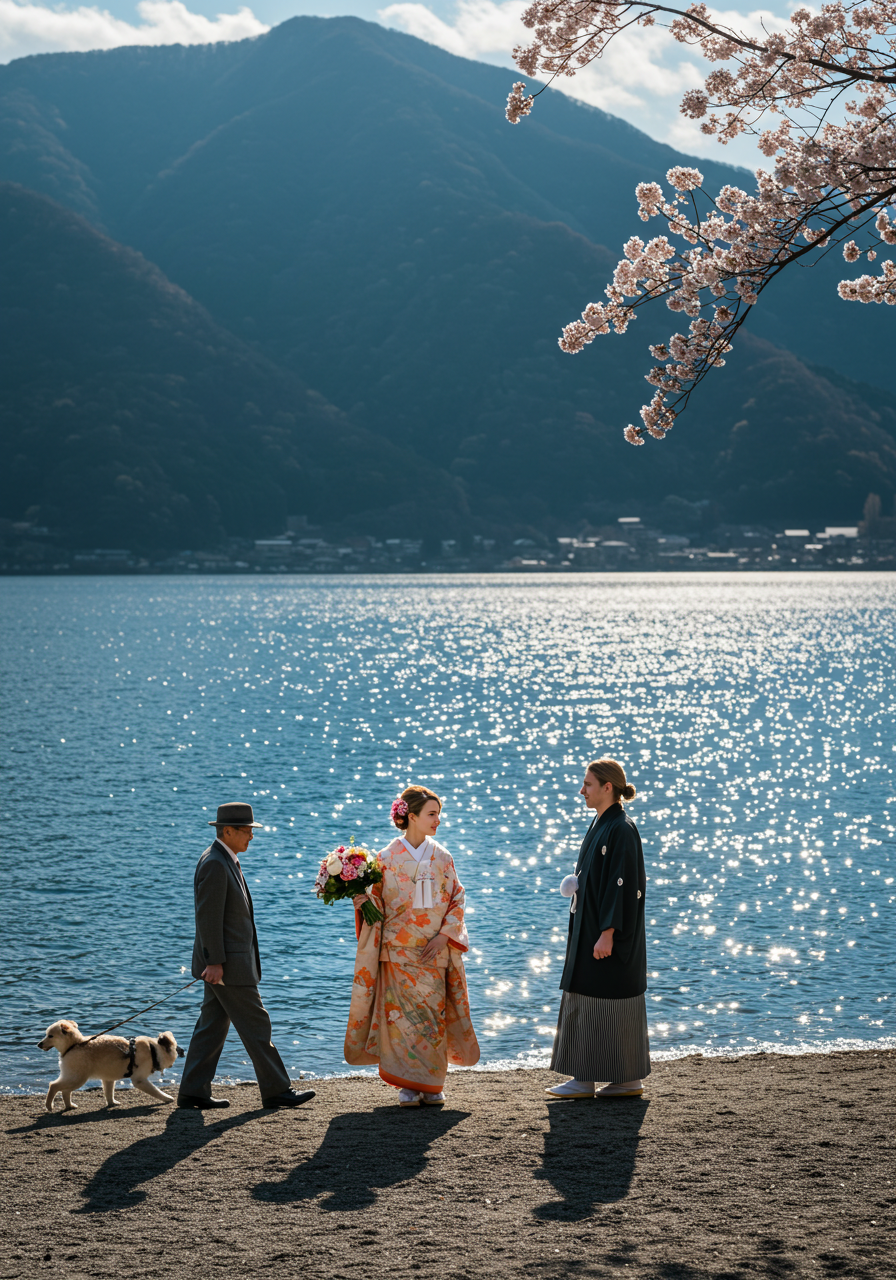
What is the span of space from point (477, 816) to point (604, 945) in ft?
62.5

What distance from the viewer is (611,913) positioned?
7309 mm

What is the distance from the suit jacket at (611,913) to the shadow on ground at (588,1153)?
0.77 meters

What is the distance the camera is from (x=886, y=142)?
21.3 ft

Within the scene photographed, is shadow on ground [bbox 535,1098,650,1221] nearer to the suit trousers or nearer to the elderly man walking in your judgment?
the suit trousers

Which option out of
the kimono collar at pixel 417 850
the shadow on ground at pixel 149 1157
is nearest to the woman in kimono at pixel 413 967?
the kimono collar at pixel 417 850

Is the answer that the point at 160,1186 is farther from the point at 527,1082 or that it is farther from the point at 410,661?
the point at 410,661

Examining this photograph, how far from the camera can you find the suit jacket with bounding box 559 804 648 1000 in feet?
24.0

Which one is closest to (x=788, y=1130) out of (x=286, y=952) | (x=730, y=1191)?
(x=730, y=1191)

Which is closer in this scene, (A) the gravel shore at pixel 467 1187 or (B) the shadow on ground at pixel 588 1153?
(A) the gravel shore at pixel 467 1187

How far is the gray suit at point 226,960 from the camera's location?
24.2ft

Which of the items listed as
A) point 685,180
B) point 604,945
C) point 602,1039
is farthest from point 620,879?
point 685,180

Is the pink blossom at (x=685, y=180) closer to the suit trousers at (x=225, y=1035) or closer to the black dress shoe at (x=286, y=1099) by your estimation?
the suit trousers at (x=225, y=1035)

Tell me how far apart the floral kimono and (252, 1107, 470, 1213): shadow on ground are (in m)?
0.31

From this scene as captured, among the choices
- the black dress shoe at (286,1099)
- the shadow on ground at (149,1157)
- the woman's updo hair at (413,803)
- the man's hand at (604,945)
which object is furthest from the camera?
the black dress shoe at (286,1099)
